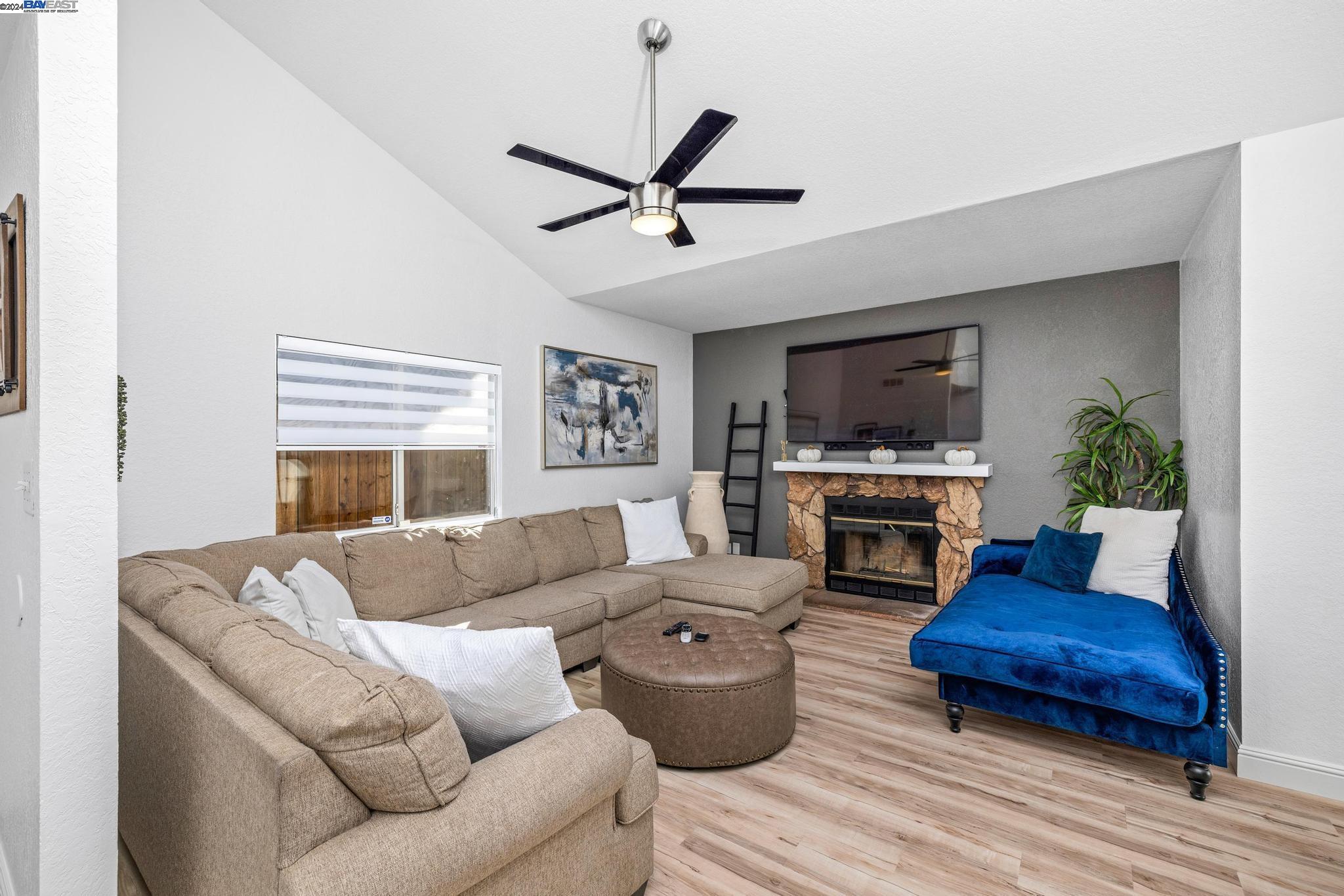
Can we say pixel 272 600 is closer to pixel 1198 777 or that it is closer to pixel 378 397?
pixel 378 397

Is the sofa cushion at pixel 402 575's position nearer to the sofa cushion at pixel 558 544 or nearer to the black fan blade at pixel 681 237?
the sofa cushion at pixel 558 544

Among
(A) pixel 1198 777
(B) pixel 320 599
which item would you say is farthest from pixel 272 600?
(A) pixel 1198 777

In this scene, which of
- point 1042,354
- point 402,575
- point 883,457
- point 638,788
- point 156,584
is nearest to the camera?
point 638,788

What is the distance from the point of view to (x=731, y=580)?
3.96 metres

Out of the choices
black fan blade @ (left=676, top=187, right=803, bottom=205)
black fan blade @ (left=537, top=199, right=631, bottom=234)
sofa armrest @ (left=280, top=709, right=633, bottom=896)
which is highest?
black fan blade @ (left=537, top=199, right=631, bottom=234)

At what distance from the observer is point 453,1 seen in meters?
2.61

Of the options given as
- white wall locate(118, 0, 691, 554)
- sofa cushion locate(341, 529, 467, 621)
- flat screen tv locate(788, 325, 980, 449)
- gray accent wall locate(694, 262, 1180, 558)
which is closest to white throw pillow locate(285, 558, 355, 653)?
sofa cushion locate(341, 529, 467, 621)

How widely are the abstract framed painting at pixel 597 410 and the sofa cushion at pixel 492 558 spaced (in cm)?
85

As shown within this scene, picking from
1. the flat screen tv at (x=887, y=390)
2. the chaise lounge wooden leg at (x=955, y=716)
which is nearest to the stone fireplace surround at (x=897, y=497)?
the flat screen tv at (x=887, y=390)

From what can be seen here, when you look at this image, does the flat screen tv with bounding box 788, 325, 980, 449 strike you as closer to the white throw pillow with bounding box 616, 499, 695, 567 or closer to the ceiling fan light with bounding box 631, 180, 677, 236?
the white throw pillow with bounding box 616, 499, 695, 567

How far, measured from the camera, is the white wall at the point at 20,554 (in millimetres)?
1306

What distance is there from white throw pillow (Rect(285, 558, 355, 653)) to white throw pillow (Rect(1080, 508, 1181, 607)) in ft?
12.0

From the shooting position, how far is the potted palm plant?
396 cm

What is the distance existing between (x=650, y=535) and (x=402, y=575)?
6.07ft
